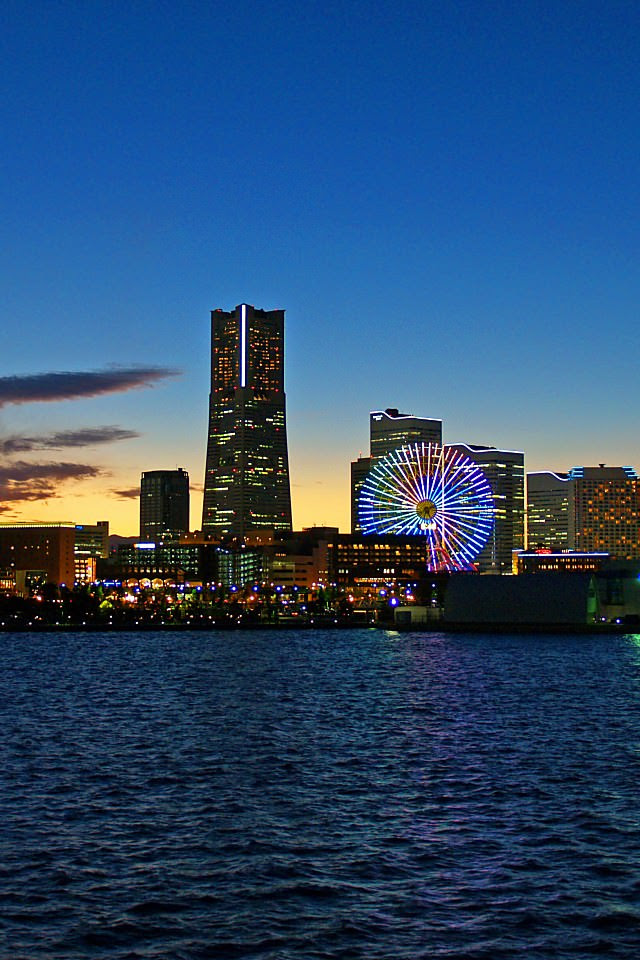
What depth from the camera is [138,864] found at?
1179 inches

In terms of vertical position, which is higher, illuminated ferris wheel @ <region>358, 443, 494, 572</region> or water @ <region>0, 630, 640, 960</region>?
illuminated ferris wheel @ <region>358, 443, 494, 572</region>

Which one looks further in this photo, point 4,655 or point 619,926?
point 4,655

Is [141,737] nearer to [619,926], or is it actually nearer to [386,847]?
[386,847]

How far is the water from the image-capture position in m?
24.6

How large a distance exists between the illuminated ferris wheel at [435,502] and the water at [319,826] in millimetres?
87480

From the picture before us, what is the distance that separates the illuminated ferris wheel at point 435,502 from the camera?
164 metres

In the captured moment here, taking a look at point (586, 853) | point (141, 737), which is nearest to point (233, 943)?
point (586, 853)

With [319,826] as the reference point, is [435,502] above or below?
above

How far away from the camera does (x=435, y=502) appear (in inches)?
6580

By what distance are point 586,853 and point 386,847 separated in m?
5.08

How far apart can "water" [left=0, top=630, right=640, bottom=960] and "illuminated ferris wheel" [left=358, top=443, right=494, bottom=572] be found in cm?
8748

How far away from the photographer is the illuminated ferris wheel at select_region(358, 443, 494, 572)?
163875 millimetres

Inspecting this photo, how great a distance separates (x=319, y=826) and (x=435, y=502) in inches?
5257

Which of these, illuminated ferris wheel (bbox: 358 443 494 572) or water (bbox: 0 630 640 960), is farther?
illuminated ferris wheel (bbox: 358 443 494 572)
